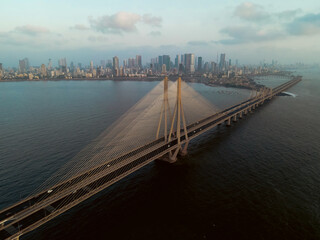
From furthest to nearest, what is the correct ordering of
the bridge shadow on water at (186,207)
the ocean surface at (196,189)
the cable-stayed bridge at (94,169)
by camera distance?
1. the ocean surface at (196,189)
2. the bridge shadow on water at (186,207)
3. the cable-stayed bridge at (94,169)

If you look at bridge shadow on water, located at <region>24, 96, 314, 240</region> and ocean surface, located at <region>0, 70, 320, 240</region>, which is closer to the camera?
bridge shadow on water, located at <region>24, 96, 314, 240</region>

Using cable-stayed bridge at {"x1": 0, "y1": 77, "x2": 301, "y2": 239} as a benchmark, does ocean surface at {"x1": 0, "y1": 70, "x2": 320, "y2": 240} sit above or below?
below

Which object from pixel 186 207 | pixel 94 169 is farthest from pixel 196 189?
pixel 94 169

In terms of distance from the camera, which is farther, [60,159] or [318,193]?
[60,159]

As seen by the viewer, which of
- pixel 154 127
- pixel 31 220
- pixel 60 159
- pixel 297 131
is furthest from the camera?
pixel 297 131

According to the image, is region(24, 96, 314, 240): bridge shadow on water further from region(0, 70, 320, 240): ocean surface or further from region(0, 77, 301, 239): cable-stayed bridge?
region(0, 77, 301, 239): cable-stayed bridge

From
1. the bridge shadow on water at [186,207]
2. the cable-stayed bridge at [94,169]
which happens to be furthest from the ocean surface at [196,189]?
the cable-stayed bridge at [94,169]

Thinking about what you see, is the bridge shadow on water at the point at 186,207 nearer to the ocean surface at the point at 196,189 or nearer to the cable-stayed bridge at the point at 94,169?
the ocean surface at the point at 196,189


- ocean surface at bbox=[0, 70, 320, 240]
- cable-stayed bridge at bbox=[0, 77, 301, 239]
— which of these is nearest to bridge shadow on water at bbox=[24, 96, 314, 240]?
ocean surface at bbox=[0, 70, 320, 240]

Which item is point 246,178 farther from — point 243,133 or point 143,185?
point 243,133

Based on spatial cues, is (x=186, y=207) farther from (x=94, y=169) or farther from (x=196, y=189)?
(x=94, y=169)

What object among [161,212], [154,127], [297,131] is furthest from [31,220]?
[297,131]
